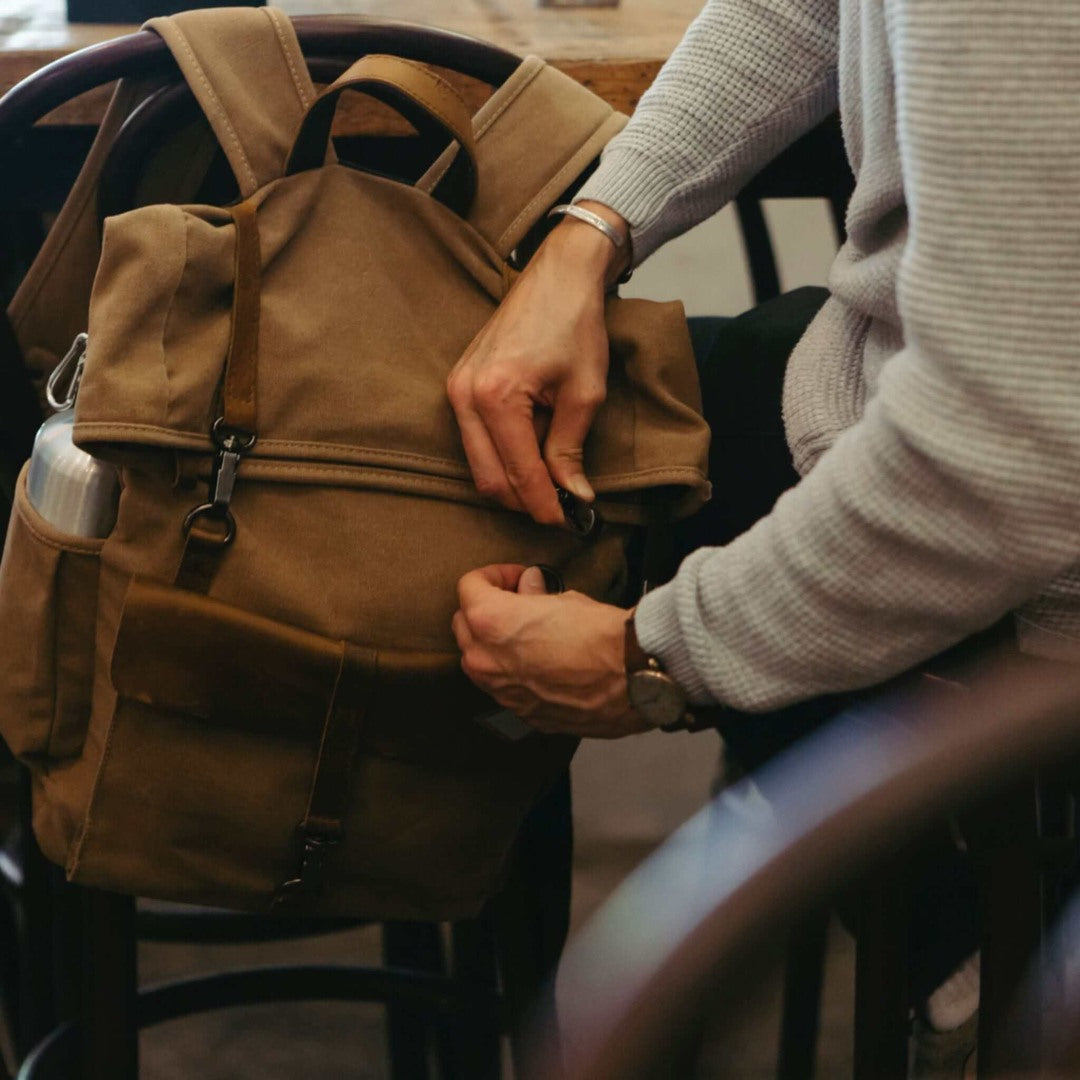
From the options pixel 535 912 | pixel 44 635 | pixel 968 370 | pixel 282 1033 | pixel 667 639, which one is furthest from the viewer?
pixel 282 1033

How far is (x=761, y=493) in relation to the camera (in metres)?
0.77

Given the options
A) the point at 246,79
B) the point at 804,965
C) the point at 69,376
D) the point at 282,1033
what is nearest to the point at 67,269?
the point at 69,376

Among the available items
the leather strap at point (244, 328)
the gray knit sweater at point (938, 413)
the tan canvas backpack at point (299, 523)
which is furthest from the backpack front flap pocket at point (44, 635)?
the gray knit sweater at point (938, 413)

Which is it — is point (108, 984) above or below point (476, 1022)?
above

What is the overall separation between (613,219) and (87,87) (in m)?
0.31

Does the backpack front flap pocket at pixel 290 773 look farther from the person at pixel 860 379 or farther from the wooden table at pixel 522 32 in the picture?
the wooden table at pixel 522 32

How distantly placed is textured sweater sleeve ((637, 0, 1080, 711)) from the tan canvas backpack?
0.54 ft

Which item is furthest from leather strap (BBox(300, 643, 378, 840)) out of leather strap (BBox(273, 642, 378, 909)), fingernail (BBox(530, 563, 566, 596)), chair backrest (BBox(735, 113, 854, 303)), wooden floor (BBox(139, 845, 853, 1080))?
wooden floor (BBox(139, 845, 853, 1080))

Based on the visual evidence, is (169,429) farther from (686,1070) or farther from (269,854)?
(686,1070)

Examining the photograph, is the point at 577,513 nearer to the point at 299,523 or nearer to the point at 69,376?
the point at 299,523

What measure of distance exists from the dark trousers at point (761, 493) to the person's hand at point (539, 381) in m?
0.12

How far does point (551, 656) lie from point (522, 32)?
0.77m

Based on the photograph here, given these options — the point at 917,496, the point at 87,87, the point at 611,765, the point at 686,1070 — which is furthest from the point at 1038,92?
the point at 611,765

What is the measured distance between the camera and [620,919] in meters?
0.31
